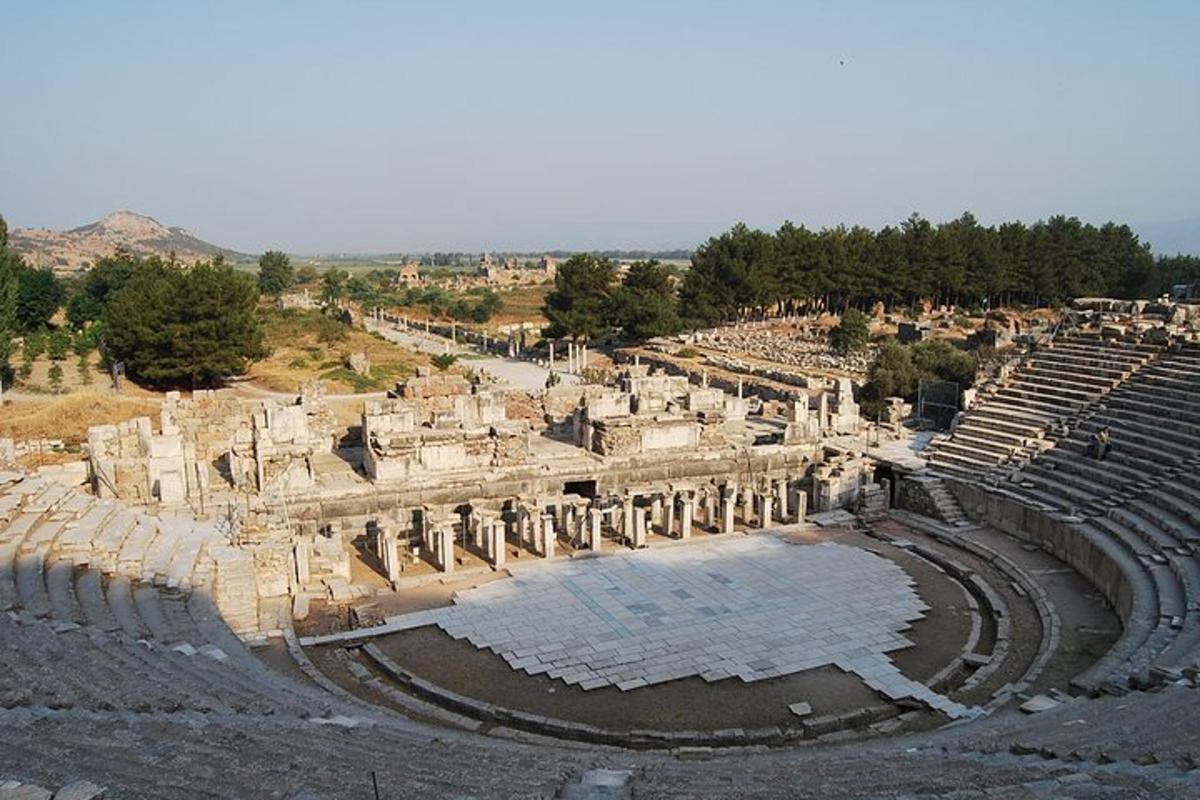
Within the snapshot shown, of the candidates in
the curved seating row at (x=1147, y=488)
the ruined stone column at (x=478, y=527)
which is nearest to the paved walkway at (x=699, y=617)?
the ruined stone column at (x=478, y=527)

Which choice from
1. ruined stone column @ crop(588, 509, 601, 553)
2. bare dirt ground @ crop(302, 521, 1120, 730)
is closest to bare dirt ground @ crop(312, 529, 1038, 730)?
bare dirt ground @ crop(302, 521, 1120, 730)

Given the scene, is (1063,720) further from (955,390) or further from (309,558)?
(955,390)

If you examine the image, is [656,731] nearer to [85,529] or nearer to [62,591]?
[62,591]

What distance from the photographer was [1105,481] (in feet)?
66.0

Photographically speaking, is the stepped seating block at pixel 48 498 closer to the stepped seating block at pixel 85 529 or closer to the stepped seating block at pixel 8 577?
the stepped seating block at pixel 85 529

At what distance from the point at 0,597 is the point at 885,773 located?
1137 centimetres

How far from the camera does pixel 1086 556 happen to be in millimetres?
18109

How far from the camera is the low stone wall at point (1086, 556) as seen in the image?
13703mm

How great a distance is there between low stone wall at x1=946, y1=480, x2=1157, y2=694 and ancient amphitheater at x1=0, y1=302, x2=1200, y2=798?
66 millimetres

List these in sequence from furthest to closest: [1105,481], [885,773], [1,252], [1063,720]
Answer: [1,252] < [1105,481] < [1063,720] < [885,773]

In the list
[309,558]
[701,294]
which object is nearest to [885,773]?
[309,558]

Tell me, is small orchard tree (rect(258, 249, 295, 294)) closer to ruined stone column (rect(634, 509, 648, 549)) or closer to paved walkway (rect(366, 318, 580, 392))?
paved walkway (rect(366, 318, 580, 392))

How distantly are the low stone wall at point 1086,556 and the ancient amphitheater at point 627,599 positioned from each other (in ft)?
0.22

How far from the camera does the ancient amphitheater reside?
8828mm
